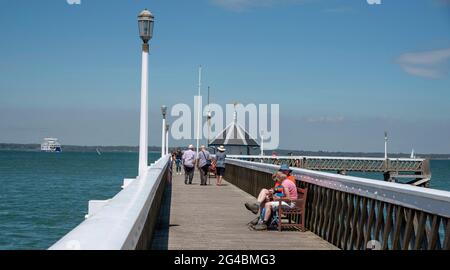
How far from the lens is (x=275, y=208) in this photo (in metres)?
13.6

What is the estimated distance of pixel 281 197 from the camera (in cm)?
1359

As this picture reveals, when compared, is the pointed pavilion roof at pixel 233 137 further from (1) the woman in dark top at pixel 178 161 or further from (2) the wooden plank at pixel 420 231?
(2) the wooden plank at pixel 420 231

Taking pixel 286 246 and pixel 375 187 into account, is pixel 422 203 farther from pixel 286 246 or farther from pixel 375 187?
pixel 286 246

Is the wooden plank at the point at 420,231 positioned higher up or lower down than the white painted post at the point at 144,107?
lower down

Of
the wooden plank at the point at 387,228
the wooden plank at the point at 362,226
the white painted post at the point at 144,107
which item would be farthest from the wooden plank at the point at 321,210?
the white painted post at the point at 144,107

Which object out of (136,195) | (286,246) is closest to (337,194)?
(286,246)

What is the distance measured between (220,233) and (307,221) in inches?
68.5

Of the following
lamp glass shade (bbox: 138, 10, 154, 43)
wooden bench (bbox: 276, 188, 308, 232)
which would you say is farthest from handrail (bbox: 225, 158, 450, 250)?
lamp glass shade (bbox: 138, 10, 154, 43)

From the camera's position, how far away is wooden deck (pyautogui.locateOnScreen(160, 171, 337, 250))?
11.4 metres

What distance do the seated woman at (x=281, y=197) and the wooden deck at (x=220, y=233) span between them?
0.28m

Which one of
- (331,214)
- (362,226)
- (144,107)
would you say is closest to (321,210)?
(331,214)

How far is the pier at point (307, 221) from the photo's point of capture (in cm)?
591

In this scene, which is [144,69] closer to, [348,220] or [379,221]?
Answer: [348,220]
